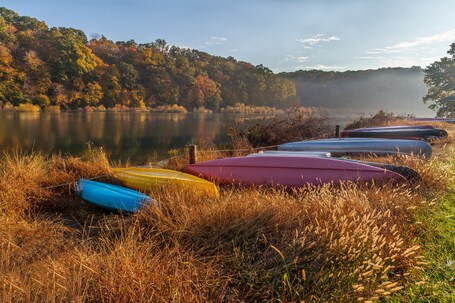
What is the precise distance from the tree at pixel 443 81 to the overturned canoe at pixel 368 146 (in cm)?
2046

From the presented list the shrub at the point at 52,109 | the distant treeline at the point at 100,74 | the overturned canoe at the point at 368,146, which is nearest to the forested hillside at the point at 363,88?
the distant treeline at the point at 100,74

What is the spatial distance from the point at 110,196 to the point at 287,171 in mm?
2851

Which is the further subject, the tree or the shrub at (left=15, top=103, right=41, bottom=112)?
the shrub at (left=15, top=103, right=41, bottom=112)

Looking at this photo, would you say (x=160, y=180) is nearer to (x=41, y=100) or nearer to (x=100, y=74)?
(x=41, y=100)

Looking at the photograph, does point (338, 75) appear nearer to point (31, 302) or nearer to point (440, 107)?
point (440, 107)

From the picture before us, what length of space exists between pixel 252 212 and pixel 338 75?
125733 millimetres

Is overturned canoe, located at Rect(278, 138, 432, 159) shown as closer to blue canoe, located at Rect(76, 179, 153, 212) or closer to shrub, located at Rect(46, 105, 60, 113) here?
blue canoe, located at Rect(76, 179, 153, 212)

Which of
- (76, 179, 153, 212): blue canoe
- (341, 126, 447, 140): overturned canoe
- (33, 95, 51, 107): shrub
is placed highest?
(33, 95, 51, 107): shrub

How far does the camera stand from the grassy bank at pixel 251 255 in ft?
6.35

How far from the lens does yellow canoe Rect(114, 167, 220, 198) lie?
484 centimetres

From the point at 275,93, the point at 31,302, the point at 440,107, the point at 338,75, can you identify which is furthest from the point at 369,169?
the point at 338,75

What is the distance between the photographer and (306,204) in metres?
3.05

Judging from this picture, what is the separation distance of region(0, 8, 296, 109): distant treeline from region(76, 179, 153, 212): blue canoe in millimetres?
35250

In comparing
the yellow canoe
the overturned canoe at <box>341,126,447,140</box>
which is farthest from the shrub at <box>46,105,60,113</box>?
the overturned canoe at <box>341,126,447,140</box>
